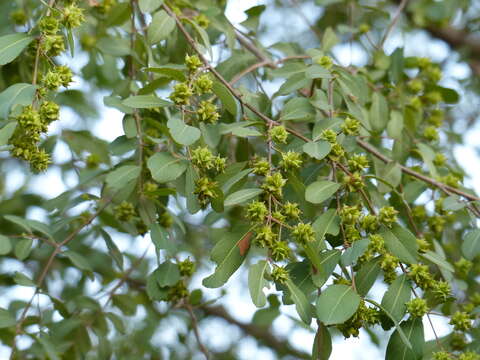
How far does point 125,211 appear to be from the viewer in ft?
7.01

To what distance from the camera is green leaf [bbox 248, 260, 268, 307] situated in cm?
155

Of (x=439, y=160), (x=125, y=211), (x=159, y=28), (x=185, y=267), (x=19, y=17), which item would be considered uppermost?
(x=19, y=17)

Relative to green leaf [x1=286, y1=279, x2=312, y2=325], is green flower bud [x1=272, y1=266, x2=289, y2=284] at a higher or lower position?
higher

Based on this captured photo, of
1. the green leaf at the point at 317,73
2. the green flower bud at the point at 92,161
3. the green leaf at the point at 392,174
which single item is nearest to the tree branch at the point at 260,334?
the green flower bud at the point at 92,161

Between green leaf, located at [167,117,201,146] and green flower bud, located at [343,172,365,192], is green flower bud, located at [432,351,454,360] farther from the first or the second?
green leaf, located at [167,117,201,146]

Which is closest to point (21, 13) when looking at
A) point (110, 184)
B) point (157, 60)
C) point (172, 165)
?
point (157, 60)

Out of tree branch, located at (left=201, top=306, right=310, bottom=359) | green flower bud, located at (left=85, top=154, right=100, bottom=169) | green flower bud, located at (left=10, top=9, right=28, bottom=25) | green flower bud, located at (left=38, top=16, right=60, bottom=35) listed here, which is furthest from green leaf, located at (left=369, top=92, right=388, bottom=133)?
tree branch, located at (left=201, top=306, right=310, bottom=359)

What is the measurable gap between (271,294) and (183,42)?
1.00 m

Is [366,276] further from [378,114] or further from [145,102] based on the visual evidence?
[378,114]

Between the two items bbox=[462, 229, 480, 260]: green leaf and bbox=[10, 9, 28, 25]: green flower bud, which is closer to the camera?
bbox=[462, 229, 480, 260]: green leaf

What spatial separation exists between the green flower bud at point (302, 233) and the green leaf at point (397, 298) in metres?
0.24

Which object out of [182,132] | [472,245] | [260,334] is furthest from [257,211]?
[260,334]

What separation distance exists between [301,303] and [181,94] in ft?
1.95

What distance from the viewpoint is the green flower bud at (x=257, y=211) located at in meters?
1.59
